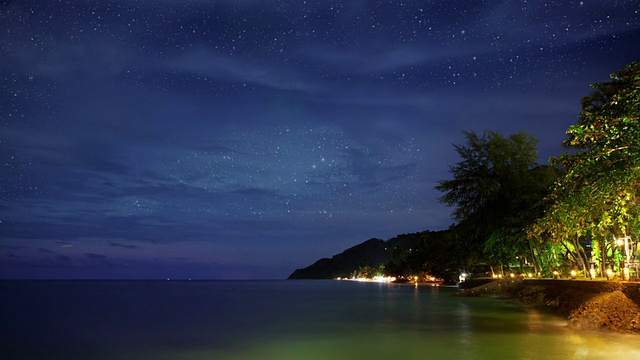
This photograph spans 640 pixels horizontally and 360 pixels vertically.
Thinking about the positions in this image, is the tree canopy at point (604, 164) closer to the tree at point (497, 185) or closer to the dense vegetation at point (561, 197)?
the dense vegetation at point (561, 197)

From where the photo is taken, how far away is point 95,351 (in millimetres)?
24562

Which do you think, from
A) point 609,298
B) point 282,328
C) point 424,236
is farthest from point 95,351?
point 424,236

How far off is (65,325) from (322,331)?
19.8 meters

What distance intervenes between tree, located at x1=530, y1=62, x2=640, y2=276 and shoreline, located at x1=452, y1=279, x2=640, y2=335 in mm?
4085

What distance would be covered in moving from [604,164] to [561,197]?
221 centimetres

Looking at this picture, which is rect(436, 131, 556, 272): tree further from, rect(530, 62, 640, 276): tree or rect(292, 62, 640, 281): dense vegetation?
rect(530, 62, 640, 276): tree

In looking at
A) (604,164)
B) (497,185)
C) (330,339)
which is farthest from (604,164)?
(497,185)

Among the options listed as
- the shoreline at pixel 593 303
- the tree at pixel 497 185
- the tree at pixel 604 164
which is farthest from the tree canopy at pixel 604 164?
the tree at pixel 497 185

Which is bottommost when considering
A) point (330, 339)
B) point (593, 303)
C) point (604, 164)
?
point (330, 339)

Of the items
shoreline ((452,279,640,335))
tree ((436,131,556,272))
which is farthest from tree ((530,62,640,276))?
tree ((436,131,556,272))

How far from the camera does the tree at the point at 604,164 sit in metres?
17.2

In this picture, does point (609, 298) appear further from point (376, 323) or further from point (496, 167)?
point (496, 167)

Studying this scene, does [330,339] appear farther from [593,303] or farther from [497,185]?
[497,185]

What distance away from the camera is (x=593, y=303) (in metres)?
26.0
